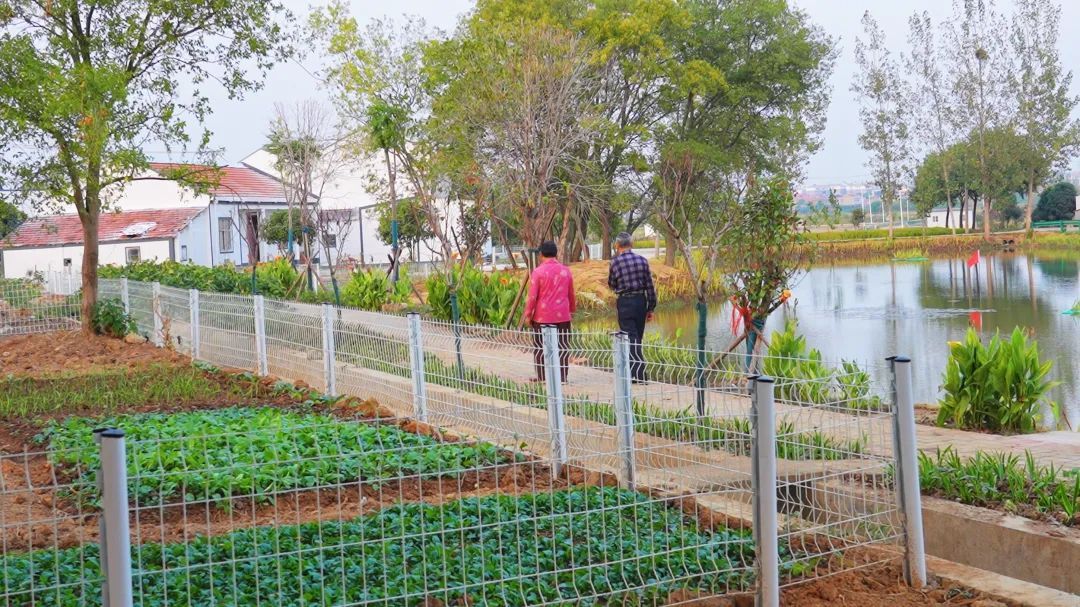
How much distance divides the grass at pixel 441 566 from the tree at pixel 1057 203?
65610mm

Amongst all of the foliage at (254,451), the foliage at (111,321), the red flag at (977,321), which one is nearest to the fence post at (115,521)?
the foliage at (254,451)

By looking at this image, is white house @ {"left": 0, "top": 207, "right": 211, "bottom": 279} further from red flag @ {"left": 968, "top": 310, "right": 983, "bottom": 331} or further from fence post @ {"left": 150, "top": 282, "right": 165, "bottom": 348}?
red flag @ {"left": 968, "top": 310, "right": 983, "bottom": 331}

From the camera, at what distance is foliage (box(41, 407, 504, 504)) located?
645 centimetres

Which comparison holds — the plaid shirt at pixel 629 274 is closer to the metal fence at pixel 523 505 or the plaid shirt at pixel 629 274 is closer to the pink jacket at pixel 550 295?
the pink jacket at pixel 550 295

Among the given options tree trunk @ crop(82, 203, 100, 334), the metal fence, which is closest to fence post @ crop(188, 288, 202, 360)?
tree trunk @ crop(82, 203, 100, 334)

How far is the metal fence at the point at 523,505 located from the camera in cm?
467

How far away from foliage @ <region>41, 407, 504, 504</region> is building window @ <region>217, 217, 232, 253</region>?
32886 millimetres

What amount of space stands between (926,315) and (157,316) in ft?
51.3

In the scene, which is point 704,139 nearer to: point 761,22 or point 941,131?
point 761,22

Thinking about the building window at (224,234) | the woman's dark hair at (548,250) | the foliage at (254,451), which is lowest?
the foliage at (254,451)

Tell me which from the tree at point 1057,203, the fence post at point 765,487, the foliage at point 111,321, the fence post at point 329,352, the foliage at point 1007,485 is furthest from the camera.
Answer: the tree at point 1057,203

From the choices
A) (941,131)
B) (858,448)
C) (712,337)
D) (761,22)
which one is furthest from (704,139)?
(858,448)

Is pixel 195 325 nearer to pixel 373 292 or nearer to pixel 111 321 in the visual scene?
pixel 111 321

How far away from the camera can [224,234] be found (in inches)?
1678
